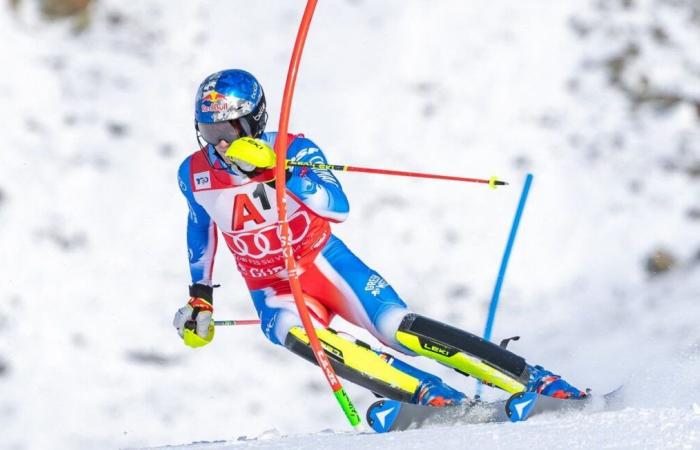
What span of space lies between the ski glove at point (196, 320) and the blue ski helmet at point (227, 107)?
0.91 meters

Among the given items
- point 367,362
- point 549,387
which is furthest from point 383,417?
point 549,387

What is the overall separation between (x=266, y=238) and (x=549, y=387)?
148 centimetres

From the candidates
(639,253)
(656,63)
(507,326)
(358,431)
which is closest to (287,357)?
(507,326)

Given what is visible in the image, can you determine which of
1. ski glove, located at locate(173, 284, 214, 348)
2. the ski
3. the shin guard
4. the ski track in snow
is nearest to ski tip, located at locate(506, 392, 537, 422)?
the ski

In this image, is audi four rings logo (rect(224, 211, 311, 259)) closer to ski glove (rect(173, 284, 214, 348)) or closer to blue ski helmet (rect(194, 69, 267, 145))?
ski glove (rect(173, 284, 214, 348))

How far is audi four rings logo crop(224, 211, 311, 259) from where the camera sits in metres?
5.36

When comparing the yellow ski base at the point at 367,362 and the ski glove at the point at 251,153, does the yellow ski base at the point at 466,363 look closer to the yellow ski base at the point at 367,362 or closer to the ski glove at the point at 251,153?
the yellow ski base at the point at 367,362

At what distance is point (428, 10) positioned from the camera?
10.8 meters

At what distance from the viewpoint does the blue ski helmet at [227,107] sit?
5008 millimetres

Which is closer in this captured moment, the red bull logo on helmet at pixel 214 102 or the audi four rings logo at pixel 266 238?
the red bull logo on helmet at pixel 214 102

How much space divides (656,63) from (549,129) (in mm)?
1297

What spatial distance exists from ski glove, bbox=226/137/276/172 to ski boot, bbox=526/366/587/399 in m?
1.52

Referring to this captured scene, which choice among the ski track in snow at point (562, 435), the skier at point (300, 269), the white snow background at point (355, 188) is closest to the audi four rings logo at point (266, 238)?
the skier at point (300, 269)

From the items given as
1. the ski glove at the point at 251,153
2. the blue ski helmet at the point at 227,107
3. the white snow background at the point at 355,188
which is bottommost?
the white snow background at the point at 355,188
